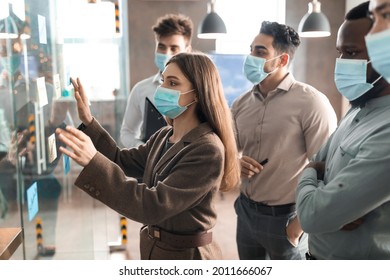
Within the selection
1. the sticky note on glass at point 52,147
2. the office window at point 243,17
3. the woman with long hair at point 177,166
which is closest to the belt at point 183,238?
the woman with long hair at point 177,166

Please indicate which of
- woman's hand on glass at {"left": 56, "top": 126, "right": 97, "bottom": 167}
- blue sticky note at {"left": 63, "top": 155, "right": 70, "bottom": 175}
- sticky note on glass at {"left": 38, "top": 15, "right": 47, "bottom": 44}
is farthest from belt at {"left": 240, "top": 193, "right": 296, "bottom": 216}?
sticky note on glass at {"left": 38, "top": 15, "right": 47, "bottom": 44}

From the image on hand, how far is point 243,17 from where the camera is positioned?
15.7ft

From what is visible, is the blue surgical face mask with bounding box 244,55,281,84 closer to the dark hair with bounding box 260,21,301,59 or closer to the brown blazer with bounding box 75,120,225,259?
the dark hair with bounding box 260,21,301,59

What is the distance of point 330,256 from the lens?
3.00 ft

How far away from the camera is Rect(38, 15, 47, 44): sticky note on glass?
128cm

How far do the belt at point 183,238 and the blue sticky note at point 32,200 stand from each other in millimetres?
364

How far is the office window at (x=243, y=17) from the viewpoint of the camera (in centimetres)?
471

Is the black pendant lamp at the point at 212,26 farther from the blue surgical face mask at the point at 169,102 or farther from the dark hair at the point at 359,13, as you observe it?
the dark hair at the point at 359,13

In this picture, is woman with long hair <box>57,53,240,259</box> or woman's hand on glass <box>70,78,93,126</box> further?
woman's hand on glass <box>70,78,93,126</box>

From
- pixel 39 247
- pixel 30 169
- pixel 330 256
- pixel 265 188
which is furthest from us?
pixel 265 188

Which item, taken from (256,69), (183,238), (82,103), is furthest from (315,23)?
(183,238)
